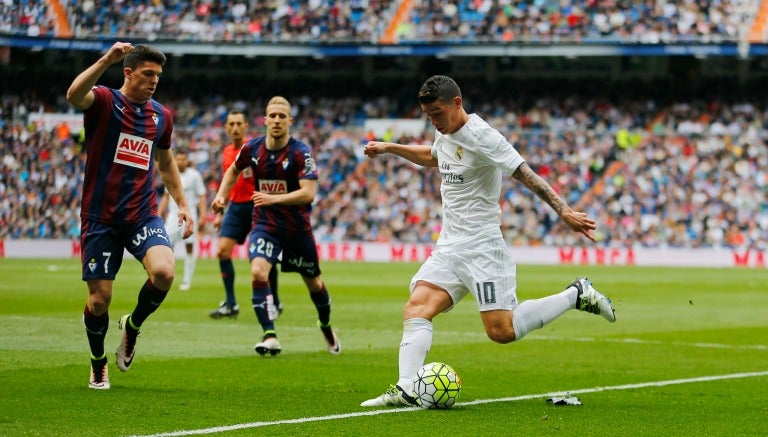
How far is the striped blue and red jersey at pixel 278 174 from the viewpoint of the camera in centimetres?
1228

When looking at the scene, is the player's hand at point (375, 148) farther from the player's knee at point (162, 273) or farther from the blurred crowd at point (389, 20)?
the blurred crowd at point (389, 20)

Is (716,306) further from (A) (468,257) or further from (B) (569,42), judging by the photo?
(B) (569,42)

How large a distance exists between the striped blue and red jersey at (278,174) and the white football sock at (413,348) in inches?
163

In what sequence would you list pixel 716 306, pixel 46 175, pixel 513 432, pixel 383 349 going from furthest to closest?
pixel 46 175, pixel 716 306, pixel 383 349, pixel 513 432

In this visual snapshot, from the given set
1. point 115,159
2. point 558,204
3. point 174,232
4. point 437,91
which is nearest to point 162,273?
point 115,159

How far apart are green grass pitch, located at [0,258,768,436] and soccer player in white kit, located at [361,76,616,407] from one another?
1.75ft

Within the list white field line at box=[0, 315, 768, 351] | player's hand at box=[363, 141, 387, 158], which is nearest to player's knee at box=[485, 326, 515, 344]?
player's hand at box=[363, 141, 387, 158]

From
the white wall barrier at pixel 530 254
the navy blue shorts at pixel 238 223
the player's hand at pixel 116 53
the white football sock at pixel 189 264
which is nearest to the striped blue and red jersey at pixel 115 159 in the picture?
the player's hand at pixel 116 53

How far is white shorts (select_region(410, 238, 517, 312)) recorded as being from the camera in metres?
8.48

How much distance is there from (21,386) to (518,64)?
41.7 m

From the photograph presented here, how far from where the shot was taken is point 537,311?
8.69 m

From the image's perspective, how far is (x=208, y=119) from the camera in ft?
154

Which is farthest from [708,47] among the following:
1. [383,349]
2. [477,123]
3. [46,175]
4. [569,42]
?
[477,123]

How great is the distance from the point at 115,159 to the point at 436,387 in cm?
301
